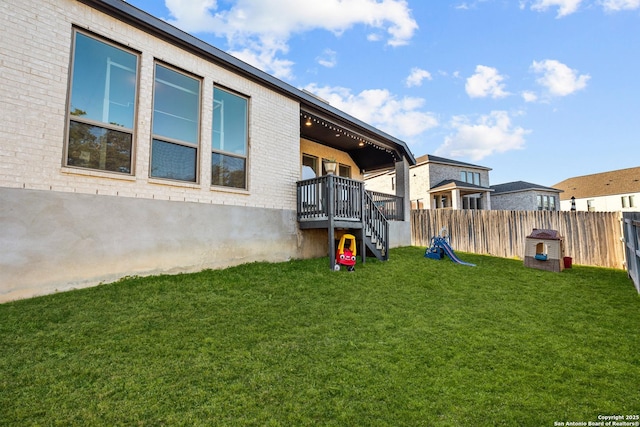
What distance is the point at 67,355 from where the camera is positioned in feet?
8.86

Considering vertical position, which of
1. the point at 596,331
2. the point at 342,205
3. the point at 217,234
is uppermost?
the point at 342,205

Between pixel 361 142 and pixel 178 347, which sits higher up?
pixel 361 142

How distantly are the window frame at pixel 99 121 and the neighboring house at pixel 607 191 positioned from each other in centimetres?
3652

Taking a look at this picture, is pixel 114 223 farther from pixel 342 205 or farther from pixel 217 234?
pixel 342 205

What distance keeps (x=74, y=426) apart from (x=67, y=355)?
1165 millimetres

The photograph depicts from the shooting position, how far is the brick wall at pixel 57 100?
404cm

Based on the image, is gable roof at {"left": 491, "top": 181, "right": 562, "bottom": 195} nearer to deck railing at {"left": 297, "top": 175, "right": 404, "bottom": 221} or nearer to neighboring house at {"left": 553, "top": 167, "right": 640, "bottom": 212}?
neighboring house at {"left": 553, "top": 167, "right": 640, "bottom": 212}

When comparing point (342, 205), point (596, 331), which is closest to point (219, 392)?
point (596, 331)

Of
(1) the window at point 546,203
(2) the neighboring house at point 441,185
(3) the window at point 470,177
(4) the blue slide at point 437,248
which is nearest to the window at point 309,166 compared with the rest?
(4) the blue slide at point 437,248

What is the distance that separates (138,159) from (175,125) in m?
1.05

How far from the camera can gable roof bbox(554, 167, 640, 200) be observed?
28859 millimetres

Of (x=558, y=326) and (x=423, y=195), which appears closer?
(x=558, y=326)

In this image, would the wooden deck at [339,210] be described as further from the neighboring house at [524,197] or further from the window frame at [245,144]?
the neighboring house at [524,197]

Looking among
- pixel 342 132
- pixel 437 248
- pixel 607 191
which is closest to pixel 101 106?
pixel 342 132
